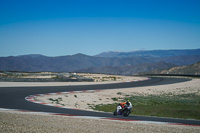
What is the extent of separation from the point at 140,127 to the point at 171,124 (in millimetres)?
1589

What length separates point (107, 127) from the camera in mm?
8797

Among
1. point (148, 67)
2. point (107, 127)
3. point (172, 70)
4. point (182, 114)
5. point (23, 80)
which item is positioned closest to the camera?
point (107, 127)

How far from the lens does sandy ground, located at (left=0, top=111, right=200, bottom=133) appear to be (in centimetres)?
809

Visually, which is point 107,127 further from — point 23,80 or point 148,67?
→ point 148,67

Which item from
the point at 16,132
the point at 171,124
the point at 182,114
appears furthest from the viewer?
the point at 182,114

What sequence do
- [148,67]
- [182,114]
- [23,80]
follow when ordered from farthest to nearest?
[148,67], [23,80], [182,114]

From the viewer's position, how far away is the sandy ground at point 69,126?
319 inches

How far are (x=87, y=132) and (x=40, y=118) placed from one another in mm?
2844

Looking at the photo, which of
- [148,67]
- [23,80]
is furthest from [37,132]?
[148,67]

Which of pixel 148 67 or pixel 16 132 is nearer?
pixel 16 132

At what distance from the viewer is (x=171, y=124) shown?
9.81 metres

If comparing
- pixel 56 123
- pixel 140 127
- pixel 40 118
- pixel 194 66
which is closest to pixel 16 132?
pixel 56 123

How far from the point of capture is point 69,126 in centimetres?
878

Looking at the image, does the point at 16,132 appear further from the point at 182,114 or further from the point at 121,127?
the point at 182,114
